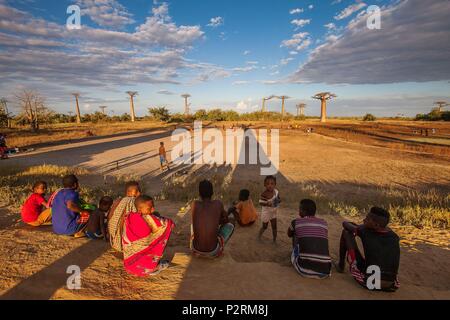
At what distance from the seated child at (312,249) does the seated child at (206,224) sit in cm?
112

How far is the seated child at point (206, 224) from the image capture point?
3592 millimetres

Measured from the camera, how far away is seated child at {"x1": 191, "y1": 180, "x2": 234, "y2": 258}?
359 cm

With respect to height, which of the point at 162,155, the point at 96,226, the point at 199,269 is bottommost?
the point at 199,269

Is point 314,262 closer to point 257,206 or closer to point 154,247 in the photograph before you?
point 154,247

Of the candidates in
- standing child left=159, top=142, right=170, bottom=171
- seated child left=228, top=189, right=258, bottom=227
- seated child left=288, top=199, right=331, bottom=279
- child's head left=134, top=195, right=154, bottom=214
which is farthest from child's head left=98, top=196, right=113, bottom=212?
standing child left=159, top=142, right=170, bottom=171

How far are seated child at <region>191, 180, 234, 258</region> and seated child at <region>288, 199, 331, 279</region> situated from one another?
112cm

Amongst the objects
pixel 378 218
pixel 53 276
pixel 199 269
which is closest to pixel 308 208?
pixel 378 218

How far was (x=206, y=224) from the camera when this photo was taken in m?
3.59

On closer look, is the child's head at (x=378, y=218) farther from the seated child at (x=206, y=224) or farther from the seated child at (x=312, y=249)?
the seated child at (x=206, y=224)

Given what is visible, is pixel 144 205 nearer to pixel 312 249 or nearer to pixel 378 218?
pixel 312 249

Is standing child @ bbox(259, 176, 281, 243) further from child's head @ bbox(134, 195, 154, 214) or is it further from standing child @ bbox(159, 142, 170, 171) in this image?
standing child @ bbox(159, 142, 170, 171)

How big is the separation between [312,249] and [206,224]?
56.9 inches
